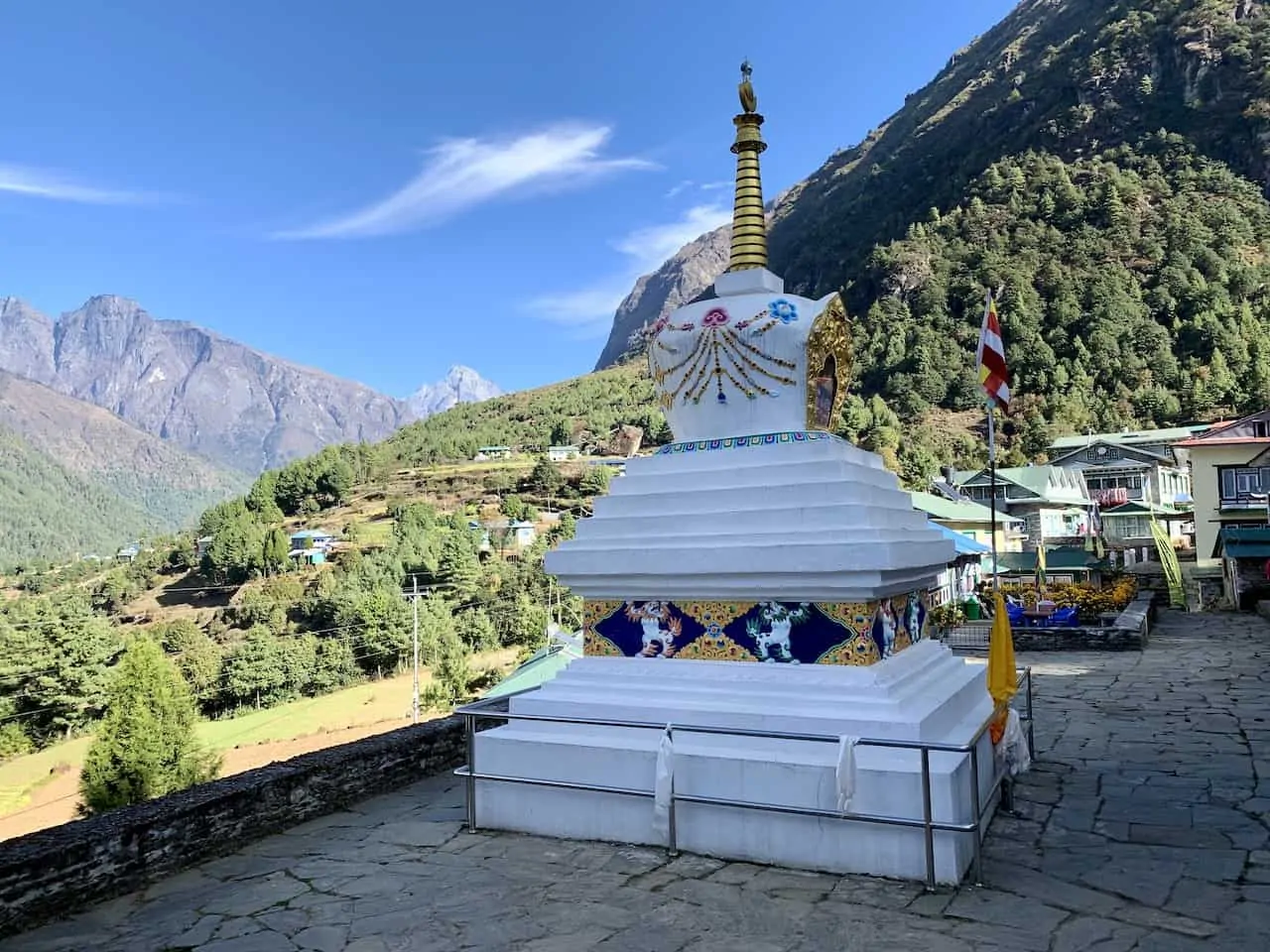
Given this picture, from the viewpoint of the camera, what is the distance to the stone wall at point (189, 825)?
4.84m

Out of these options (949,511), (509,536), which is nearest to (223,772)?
(949,511)

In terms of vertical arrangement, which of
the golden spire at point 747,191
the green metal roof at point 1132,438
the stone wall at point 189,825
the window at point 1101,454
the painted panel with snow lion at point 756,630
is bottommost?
the stone wall at point 189,825

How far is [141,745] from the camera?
84.0 ft

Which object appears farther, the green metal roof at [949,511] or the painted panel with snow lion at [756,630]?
the green metal roof at [949,511]

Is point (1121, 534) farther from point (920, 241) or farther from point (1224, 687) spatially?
point (920, 241)

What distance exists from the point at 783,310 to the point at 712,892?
13.4ft

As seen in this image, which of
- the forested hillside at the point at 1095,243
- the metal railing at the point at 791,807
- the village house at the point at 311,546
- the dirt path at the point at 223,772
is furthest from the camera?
the village house at the point at 311,546

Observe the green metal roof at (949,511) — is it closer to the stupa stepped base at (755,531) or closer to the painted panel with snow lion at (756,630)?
the stupa stepped base at (755,531)

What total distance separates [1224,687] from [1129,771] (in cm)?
493

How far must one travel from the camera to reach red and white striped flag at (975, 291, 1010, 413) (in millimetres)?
8844

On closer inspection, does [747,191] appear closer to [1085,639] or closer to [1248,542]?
[1085,639]

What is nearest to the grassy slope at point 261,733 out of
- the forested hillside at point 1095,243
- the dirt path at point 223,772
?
the dirt path at point 223,772

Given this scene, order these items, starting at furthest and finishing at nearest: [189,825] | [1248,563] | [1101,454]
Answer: [1101,454] → [1248,563] → [189,825]

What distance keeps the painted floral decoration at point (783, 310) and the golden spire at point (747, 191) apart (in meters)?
0.49
